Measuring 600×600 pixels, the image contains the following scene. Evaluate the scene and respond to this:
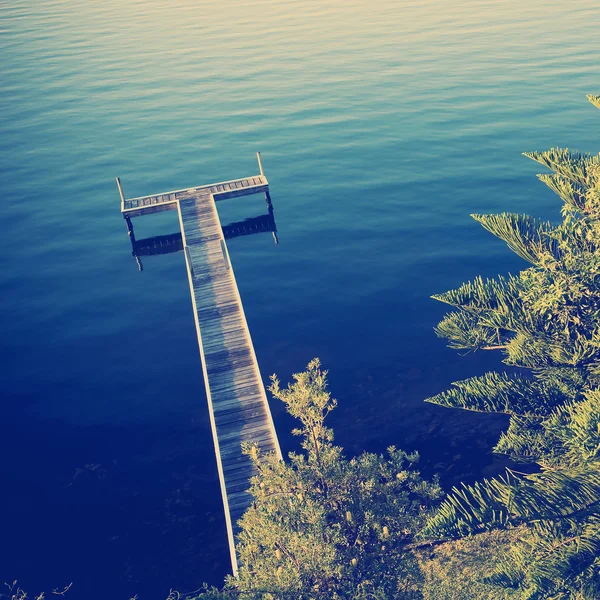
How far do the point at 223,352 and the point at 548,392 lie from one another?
11.6m

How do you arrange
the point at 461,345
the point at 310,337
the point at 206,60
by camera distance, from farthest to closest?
the point at 206,60 → the point at 310,337 → the point at 461,345

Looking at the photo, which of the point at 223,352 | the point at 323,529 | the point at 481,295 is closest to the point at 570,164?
the point at 481,295

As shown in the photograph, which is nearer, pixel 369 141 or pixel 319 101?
pixel 369 141

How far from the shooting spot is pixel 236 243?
1331 inches

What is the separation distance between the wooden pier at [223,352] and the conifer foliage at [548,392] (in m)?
6.37

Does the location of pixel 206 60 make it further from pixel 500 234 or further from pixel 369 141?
pixel 500 234

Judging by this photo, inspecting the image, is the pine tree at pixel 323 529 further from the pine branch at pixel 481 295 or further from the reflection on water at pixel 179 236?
the reflection on water at pixel 179 236

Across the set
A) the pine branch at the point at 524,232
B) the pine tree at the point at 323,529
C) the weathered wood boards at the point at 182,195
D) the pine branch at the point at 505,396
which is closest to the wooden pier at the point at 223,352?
the weathered wood boards at the point at 182,195

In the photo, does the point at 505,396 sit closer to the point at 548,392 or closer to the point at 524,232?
the point at 548,392

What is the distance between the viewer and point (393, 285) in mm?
28891

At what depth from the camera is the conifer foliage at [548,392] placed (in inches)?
480

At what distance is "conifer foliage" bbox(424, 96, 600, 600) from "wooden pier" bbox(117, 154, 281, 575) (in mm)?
6371

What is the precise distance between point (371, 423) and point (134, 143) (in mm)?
32285

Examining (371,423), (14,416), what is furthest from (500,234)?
(14,416)
